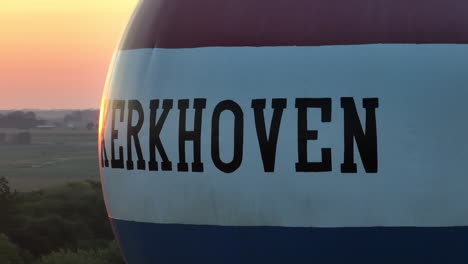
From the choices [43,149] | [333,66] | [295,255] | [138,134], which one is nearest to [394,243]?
[295,255]

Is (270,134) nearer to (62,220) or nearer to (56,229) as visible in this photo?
(56,229)

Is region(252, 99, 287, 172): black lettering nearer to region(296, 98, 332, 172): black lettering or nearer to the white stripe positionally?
the white stripe

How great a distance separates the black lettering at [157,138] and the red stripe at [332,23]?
2.34ft

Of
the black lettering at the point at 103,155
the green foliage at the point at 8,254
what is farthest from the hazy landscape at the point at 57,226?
the black lettering at the point at 103,155

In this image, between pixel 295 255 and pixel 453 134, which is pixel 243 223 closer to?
pixel 295 255

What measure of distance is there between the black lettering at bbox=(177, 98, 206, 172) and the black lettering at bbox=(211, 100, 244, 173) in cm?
17

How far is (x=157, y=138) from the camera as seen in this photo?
13320 millimetres

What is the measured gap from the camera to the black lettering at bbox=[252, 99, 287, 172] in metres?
12.6

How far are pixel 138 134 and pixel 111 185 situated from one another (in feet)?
3.40

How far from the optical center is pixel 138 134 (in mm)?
13562

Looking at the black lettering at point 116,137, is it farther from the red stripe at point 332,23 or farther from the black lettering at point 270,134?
the black lettering at point 270,134

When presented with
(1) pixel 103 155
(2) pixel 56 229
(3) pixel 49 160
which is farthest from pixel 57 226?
(3) pixel 49 160

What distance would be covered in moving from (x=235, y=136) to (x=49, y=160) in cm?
13222

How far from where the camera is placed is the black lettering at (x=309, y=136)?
1246 cm
